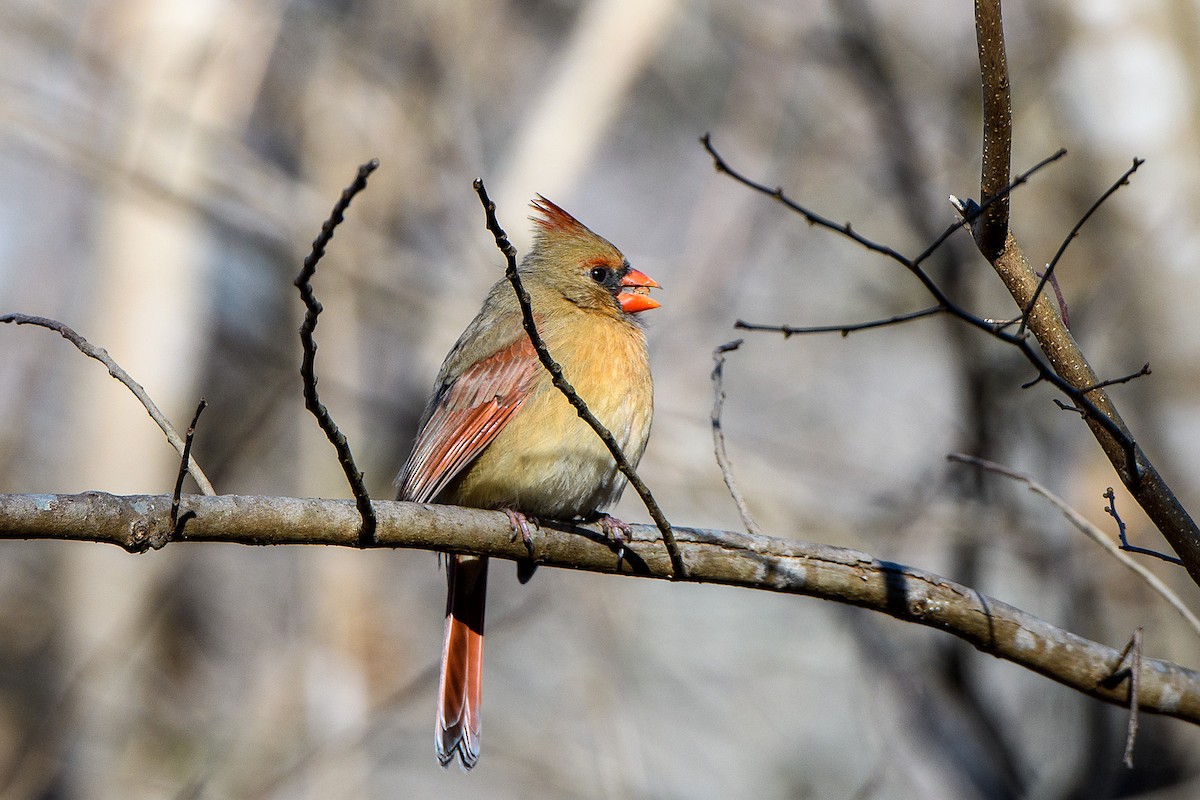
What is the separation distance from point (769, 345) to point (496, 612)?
261 cm

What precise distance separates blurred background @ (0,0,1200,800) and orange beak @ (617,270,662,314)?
1.83 m

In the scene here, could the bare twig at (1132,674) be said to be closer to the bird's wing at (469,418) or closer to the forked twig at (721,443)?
the forked twig at (721,443)

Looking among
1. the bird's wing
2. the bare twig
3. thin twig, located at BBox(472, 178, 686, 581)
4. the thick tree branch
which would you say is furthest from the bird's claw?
the bare twig

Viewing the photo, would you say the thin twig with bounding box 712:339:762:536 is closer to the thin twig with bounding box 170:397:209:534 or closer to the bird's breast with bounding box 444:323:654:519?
the bird's breast with bounding box 444:323:654:519

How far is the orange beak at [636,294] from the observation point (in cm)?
416

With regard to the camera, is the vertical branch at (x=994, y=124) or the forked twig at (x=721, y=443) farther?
the forked twig at (x=721, y=443)

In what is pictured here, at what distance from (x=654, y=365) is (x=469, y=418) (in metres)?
3.52

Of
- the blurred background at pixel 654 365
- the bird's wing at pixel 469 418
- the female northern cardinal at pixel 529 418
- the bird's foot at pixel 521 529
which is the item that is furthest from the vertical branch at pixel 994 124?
the blurred background at pixel 654 365

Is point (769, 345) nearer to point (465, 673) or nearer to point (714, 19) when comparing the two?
point (714, 19)

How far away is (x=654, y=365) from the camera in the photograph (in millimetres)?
7039

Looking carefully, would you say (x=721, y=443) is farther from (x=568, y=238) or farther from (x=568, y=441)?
(x=568, y=238)

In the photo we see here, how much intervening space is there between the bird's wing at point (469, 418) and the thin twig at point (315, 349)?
98cm

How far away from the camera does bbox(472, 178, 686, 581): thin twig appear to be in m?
2.16

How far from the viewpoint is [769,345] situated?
25.5 ft
